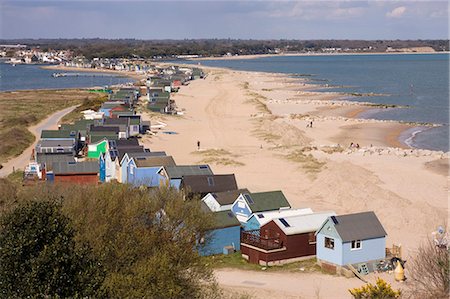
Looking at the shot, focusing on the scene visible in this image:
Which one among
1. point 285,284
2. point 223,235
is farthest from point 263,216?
point 285,284

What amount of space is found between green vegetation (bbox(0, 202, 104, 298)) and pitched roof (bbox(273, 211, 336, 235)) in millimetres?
11499

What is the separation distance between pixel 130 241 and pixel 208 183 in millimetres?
14310

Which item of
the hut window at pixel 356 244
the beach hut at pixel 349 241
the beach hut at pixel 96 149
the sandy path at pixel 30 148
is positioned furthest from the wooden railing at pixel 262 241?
the sandy path at pixel 30 148

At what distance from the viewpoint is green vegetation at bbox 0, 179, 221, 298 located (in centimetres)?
1280

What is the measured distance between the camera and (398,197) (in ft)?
103

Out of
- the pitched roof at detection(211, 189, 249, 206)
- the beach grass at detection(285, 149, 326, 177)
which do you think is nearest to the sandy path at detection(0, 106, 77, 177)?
the pitched roof at detection(211, 189, 249, 206)

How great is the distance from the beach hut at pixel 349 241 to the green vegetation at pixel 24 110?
86.6 feet

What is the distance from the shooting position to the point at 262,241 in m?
23.5

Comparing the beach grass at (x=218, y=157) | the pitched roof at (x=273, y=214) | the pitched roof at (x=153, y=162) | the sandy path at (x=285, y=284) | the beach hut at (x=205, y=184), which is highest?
the pitched roof at (x=153, y=162)

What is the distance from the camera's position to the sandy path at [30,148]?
131 ft

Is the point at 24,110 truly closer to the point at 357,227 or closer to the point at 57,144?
the point at 57,144

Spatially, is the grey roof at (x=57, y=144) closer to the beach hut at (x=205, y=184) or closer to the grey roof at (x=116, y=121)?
the grey roof at (x=116, y=121)

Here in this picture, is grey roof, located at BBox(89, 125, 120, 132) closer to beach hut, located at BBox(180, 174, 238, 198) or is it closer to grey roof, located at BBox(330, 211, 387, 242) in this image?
beach hut, located at BBox(180, 174, 238, 198)

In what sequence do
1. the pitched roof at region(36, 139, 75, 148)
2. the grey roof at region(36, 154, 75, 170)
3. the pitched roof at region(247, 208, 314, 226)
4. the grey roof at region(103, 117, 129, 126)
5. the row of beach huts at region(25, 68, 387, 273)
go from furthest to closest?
the grey roof at region(103, 117, 129, 126)
the pitched roof at region(36, 139, 75, 148)
the grey roof at region(36, 154, 75, 170)
the pitched roof at region(247, 208, 314, 226)
the row of beach huts at region(25, 68, 387, 273)
